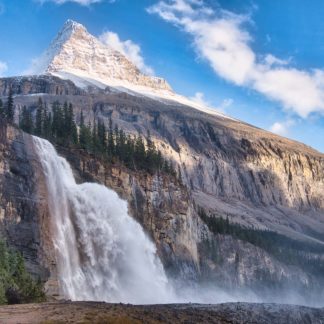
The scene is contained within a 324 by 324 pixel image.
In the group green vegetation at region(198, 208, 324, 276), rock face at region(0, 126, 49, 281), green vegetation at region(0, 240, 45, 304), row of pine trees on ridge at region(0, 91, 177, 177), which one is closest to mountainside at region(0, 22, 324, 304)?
rock face at region(0, 126, 49, 281)

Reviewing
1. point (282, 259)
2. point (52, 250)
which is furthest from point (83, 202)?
point (282, 259)

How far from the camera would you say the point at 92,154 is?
68625mm

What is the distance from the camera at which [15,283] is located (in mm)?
37719

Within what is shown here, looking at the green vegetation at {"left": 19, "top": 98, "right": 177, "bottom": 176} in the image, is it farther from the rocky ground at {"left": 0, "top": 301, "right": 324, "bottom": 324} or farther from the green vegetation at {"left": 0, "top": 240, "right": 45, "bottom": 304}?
the rocky ground at {"left": 0, "top": 301, "right": 324, "bottom": 324}

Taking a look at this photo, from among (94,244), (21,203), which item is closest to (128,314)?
(21,203)

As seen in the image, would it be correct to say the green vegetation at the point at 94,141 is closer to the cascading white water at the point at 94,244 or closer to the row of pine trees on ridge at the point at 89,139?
the row of pine trees on ridge at the point at 89,139

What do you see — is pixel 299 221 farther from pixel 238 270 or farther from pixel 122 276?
pixel 122 276

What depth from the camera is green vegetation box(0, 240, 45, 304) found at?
116 ft

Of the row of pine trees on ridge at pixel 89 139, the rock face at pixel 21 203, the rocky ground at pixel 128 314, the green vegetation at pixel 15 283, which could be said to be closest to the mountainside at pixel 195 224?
the rock face at pixel 21 203

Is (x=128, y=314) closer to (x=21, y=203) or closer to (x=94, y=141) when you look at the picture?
(x=21, y=203)

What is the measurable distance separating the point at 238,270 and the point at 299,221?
90348mm

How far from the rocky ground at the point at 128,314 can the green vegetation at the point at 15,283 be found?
424cm

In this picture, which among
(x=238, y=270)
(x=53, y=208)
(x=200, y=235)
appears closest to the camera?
(x=53, y=208)

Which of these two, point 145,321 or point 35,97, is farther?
point 35,97
